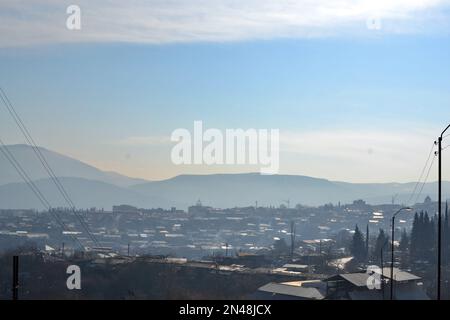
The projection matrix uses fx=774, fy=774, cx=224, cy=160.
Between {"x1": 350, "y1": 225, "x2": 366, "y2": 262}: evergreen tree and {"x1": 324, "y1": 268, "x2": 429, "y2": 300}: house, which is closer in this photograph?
{"x1": 324, "y1": 268, "x2": 429, "y2": 300}: house

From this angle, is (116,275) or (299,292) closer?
(299,292)

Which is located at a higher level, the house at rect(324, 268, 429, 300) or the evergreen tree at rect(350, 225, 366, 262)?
the house at rect(324, 268, 429, 300)

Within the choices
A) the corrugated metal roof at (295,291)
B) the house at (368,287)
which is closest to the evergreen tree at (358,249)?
the house at (368,287)

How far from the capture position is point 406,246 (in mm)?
130000

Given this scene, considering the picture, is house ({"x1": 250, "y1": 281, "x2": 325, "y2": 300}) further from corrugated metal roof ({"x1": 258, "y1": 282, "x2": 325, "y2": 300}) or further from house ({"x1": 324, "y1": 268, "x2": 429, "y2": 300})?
house ({"x1": 324, "y1": 268, "x2": 429, "y2": 300})

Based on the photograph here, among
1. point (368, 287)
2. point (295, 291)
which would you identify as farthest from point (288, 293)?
point (368, 287)

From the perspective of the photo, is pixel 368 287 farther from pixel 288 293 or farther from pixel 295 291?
pixel 288 293

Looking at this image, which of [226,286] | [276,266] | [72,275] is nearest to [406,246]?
[276,266]


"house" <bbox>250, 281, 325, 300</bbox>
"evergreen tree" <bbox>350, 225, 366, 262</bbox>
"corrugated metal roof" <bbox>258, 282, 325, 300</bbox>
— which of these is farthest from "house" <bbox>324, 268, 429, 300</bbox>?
"evergreen tree" <bbox>350, 225, 366, 262</bbox>

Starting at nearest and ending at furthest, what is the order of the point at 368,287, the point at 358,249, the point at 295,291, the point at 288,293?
1. the point at 288,293
2. the point at 295,291
3. the point at 368,287
4. the point at 358,249

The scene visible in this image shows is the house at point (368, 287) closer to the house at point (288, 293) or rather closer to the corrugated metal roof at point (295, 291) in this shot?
the corrugated metal roof at point (295, 291)
